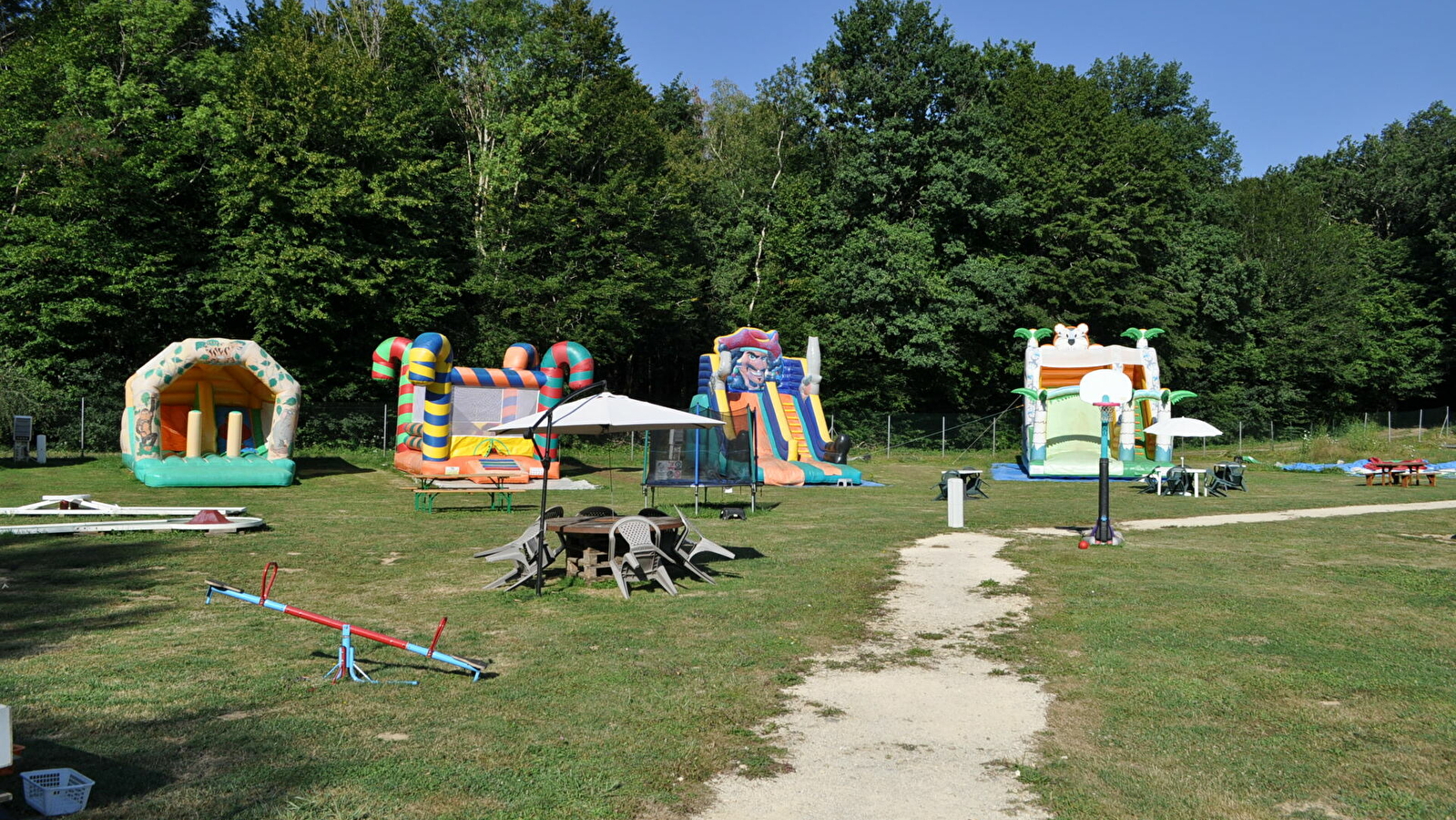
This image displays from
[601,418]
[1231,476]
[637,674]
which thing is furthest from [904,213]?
[637,674]

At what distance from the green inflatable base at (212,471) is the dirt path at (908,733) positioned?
17085 mm

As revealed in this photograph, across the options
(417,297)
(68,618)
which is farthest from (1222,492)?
(417,297)

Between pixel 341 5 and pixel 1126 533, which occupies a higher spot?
pixel 341 5

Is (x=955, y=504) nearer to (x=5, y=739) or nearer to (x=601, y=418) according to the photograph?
(x=601, y=418)

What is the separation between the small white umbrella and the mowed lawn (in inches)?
66.4

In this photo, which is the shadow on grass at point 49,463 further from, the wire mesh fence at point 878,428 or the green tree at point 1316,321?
the green tree at point 1316,321

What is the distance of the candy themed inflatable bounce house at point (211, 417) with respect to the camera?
22109 mm

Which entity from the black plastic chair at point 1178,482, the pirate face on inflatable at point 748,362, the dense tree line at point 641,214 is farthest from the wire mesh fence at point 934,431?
the black plastic chair at point 1178,482

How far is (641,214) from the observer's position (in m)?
38.8

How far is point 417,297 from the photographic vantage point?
35.1 m

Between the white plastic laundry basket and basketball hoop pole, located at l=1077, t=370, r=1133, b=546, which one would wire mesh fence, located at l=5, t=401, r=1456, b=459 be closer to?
basketball hoop pole, located at l=1077, t=370, r=1133, b=546

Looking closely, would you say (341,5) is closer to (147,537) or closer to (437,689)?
(147,537)

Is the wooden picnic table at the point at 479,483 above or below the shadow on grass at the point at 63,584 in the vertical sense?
above

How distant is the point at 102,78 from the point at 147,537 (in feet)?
71.6
